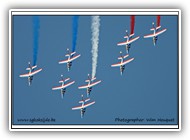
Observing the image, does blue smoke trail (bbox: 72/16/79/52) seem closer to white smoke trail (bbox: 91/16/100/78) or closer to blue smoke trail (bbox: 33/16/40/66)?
white smoke trail (bbox: 91/16/100/78)

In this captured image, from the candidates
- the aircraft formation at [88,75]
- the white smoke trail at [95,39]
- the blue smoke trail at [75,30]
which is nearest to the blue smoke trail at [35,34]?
the aircraft formation at [88,75]

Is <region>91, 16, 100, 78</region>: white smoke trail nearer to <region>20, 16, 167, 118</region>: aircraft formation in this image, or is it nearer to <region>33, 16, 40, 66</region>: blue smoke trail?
<region>20, 16, 167, 118</region>: aircraft formation

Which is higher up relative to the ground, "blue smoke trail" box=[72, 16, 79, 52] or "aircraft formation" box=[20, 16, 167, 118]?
"blue smoke trail" box=[72, 16, 79, 52]

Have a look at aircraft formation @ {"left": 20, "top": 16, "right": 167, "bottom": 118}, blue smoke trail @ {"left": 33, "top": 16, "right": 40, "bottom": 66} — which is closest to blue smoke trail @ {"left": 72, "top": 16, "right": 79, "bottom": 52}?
aircraft formation @ {"left": 20, "top": 16, "right": 167, "bottom": 118}

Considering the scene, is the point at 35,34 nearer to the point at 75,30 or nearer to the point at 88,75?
the point at 75,30

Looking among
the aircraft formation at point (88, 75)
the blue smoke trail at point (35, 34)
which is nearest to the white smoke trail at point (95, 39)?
the aircraft formation at point (88, 75)

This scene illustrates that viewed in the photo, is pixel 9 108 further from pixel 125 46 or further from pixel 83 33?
pixel 125 46

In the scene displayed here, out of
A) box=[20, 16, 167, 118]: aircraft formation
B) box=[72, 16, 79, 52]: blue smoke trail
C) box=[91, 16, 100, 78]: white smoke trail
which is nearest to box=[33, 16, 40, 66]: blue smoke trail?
box=[20, 16, 167, 118]: aircraft formation

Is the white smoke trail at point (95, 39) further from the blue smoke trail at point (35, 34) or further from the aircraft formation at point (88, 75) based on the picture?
the blue smoke trail at point (35, 34)

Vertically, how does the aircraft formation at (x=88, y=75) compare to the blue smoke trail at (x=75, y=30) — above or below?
below

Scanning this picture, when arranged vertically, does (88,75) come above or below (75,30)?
below

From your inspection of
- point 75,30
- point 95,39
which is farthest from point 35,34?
point 95,39
